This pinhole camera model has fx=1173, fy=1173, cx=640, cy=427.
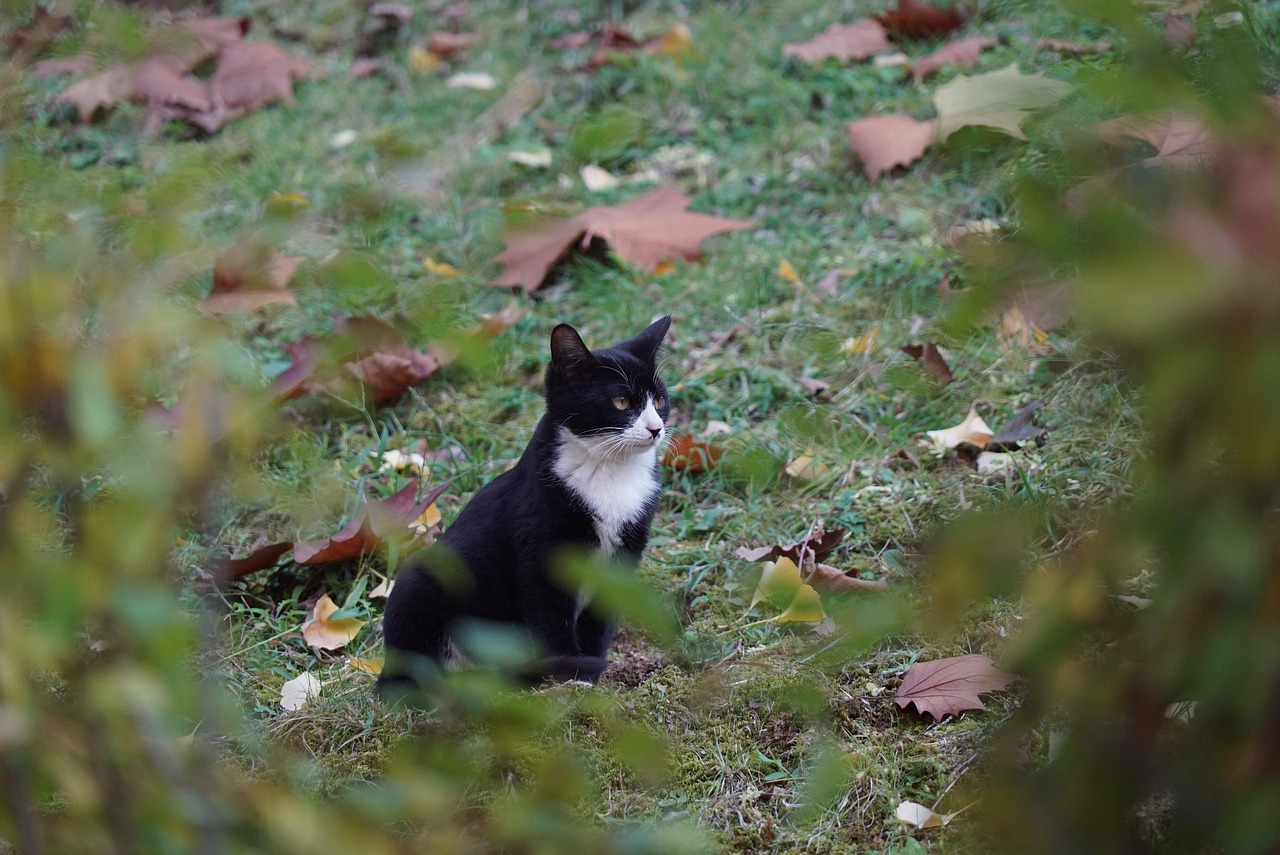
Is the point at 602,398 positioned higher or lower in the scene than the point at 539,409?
higher

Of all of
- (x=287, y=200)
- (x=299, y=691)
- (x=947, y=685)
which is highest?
(x=287, y=200)

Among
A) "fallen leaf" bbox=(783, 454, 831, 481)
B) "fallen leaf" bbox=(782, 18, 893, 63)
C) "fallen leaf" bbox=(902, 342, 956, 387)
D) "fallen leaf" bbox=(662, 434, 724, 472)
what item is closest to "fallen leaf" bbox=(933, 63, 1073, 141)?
"fallen leaf" bbox=(902, 342, 956, 387)

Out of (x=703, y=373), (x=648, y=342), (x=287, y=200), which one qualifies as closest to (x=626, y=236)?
(x=703, y=373)

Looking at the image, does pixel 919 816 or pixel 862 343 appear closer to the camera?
pixel 919 816

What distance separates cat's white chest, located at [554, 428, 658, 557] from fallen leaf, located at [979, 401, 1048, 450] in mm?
820

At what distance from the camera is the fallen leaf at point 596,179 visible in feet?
13.7

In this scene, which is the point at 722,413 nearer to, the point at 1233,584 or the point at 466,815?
the point at 466,815

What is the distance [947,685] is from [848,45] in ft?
10.5

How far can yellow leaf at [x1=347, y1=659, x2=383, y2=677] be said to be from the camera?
2.32 metres

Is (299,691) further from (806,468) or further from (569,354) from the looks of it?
(806,468)

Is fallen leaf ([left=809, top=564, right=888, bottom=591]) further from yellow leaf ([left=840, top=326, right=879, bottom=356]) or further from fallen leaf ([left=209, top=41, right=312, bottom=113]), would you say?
fallen leaf ([left=209, top=41, right=312, bottom=113])

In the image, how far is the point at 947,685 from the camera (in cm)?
198

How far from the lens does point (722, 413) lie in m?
3.10

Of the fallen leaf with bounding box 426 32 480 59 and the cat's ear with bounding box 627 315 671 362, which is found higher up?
the cat's ear with bounding box 627 315 671 362
